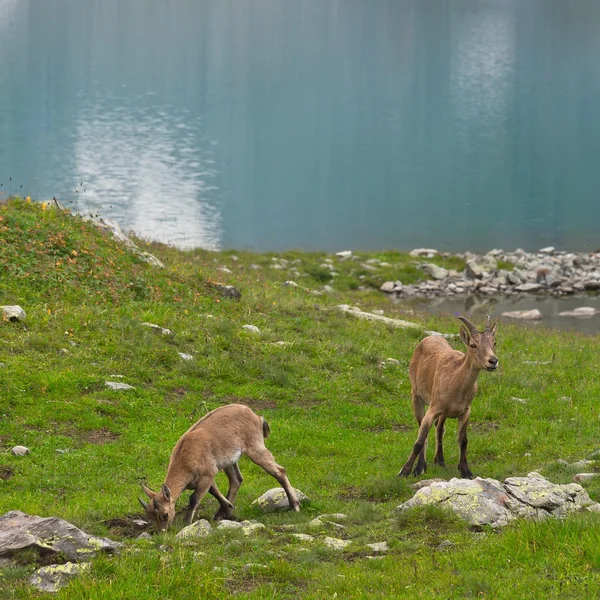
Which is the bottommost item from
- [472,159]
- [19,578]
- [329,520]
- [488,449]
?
[472,159]

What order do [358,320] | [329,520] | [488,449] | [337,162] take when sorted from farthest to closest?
[337,162], [358,320], [488,449], [329,520]

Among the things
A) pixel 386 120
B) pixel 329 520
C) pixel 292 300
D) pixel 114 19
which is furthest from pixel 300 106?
pixel 114 19

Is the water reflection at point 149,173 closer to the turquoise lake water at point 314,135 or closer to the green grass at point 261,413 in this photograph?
the turquoise lake water at point 314,135

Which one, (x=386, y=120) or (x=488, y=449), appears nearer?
(x=488, y=449)

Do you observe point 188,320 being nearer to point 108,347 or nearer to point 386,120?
point 108,347

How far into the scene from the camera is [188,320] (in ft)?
68.7

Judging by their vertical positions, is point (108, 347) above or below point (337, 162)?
above

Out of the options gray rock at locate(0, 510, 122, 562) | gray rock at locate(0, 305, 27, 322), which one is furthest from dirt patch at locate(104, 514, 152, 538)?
gray rock at locate(0, 305, 27, 322)

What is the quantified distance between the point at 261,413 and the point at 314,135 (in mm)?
72338

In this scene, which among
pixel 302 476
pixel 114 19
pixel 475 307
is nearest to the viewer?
pixel 302 476

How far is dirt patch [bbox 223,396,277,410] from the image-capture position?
57.6 ft

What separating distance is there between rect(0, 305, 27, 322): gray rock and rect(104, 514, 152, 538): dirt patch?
8.51m

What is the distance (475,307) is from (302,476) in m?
25.4

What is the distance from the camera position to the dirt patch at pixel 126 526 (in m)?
10.8
